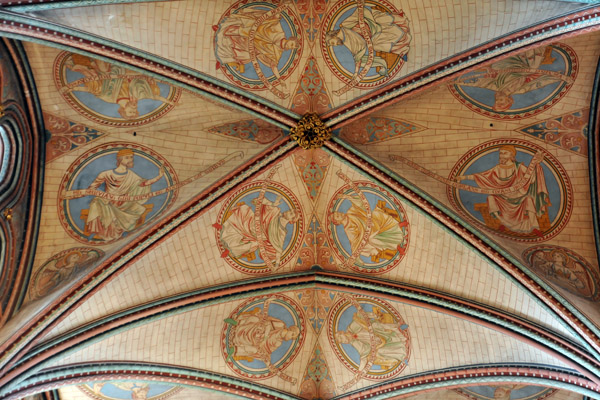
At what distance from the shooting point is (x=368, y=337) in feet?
48.2

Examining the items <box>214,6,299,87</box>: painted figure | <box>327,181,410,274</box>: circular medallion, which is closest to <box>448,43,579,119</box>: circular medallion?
<box>327,181,410,274</box>: circular medallion

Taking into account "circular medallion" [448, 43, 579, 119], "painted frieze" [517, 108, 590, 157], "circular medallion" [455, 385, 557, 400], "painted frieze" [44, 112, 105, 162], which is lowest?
"circular medallion" [455, 385, 557, 400]

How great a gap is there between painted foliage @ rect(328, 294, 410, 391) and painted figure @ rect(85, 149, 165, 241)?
5.20 metres

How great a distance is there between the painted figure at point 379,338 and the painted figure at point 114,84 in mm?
6851

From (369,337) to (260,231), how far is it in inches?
144

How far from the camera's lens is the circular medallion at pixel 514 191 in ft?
43.2

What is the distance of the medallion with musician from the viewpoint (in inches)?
489

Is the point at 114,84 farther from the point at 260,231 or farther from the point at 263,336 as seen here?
the point at 263,336

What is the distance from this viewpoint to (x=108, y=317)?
12734 millimetres

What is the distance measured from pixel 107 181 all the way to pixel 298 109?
14.5 feet

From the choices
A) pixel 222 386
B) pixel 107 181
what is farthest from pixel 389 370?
pixel 107 181

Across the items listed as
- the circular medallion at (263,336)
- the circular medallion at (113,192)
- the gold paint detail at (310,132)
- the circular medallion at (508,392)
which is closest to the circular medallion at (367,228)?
the gold paint detail at (310,132)

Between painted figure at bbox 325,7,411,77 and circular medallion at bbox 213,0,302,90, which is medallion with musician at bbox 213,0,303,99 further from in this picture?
painted figure at bbox 325,7,411,77

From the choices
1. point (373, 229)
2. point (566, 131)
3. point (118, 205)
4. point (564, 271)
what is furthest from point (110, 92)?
point (564, 271)
